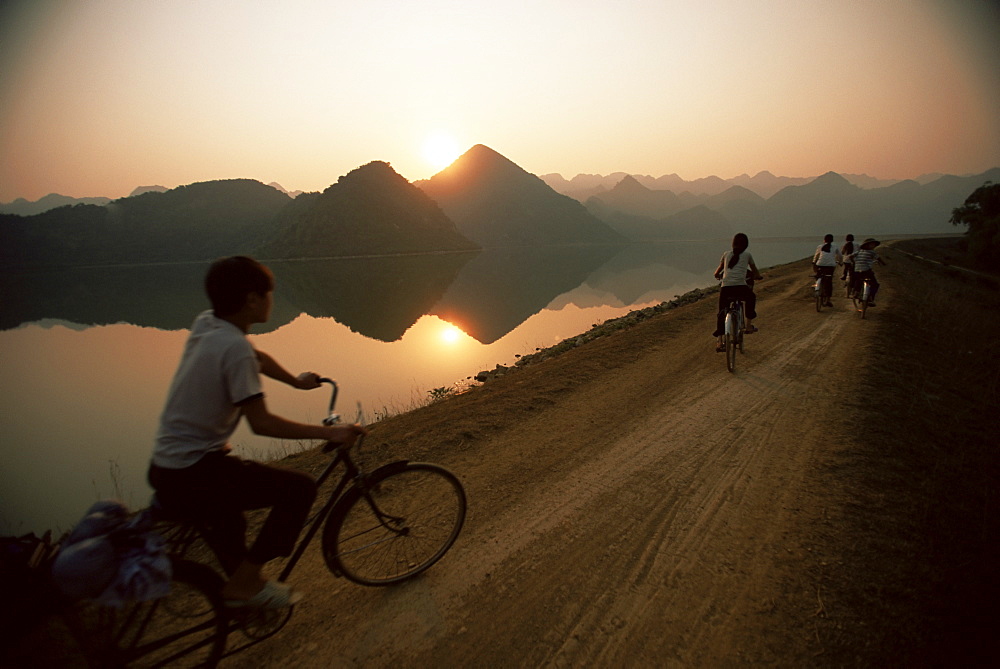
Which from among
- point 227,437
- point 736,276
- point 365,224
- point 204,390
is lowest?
point 227,437

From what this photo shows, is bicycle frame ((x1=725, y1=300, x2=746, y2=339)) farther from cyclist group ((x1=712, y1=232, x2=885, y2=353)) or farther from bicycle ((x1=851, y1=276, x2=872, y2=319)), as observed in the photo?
bicycle ((x1=851, y1=276, x2=872, y2=319))

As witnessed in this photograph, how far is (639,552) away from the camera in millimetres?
3844

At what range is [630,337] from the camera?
1299 centimetres

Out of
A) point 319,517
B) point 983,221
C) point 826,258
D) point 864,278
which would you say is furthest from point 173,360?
point 983,221

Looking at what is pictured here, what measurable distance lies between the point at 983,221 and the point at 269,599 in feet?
199

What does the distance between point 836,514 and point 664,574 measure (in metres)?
2.11

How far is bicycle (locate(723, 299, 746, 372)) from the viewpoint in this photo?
8.87 metres

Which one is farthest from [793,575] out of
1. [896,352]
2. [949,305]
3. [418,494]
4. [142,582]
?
[949,305]

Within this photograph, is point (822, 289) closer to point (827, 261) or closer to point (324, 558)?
point (827, 261)

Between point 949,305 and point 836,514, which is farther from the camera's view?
point 949,305

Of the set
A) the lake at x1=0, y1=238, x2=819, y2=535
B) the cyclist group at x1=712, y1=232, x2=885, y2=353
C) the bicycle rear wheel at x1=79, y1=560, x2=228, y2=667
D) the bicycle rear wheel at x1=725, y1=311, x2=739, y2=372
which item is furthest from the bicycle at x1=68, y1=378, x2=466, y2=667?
the cyclist group at x1=712, y1=232, x2=885, y2=353

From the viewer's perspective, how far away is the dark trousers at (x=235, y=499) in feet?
7.86

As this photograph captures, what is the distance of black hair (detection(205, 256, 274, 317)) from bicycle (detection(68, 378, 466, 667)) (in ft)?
2.44

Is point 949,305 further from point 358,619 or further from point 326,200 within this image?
point 326,200
